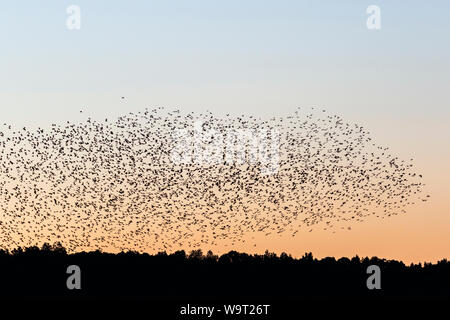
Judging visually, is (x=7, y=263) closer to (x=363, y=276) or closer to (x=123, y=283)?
(x=123, y=283)

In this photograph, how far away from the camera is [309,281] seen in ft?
360

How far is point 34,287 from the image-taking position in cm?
9762

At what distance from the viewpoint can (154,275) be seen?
→ 103438mm
